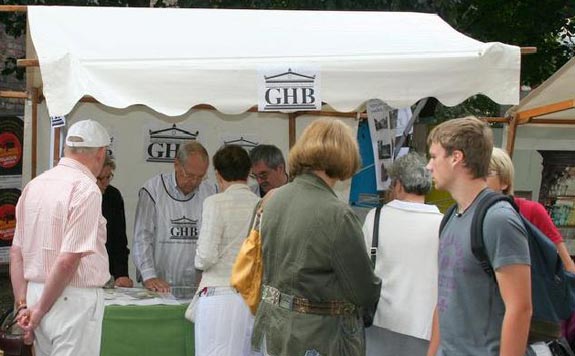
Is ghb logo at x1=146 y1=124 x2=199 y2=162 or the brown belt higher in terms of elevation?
ghb logo at x1=146 y1=124 x2=199 y2=162

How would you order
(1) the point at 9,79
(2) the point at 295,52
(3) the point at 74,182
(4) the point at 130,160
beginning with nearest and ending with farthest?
(3) the point at 74,182
(2) the point at 295,52
(4) the point at 130,160
(1) the point at 9,79

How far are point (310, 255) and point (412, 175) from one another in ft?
3.45

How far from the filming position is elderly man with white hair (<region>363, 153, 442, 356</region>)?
369 cm

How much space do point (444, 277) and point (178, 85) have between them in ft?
6.43

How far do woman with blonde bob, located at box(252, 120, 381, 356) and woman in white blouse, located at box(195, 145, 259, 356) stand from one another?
0.90 m

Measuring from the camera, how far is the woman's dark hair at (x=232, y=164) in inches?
164

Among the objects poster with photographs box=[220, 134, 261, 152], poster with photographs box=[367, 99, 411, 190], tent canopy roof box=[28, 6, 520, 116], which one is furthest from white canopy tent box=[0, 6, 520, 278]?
poster with photographs box=[220, 134, 261, 152]

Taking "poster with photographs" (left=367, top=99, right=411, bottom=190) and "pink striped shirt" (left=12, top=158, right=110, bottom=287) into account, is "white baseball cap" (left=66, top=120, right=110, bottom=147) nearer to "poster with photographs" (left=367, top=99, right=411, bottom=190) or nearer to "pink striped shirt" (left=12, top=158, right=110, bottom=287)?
"pink striped shirt" (left=12, top=158, right=110, bottom=287)

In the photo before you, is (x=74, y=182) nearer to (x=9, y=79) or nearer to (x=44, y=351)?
(x=44, y=351)

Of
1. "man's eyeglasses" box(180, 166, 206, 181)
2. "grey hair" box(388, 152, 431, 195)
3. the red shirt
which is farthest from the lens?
"man's eyeglasses" box(180, 166, 206, 181)

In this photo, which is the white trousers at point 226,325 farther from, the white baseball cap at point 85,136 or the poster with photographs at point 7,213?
the poster with photographs at point 7,213

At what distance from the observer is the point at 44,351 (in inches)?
146

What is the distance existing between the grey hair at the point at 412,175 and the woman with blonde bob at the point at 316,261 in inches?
28.5

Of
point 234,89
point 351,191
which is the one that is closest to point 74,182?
point 234,89
